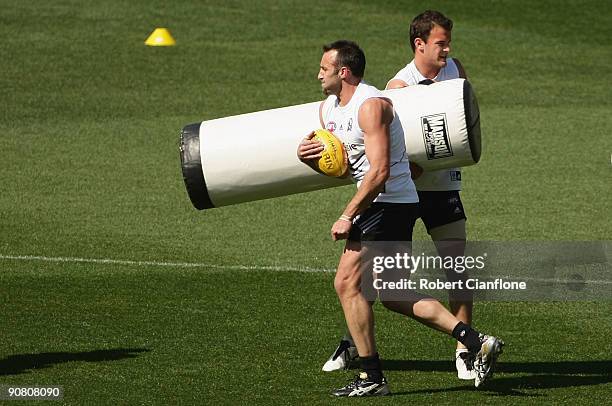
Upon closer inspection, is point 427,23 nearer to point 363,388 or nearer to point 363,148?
point 363,148

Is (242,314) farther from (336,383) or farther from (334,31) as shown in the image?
(334,31)

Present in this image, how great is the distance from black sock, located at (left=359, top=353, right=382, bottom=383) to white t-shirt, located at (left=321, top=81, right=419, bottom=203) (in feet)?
3.28

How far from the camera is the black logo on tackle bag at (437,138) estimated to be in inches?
370

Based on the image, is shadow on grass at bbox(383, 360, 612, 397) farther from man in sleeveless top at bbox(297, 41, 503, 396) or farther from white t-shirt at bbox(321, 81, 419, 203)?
white t-shirt at bbox(321, 81, 419, 203)

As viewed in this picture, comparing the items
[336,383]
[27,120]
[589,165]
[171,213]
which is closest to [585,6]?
[589,165]

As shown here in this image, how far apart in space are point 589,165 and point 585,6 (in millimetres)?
9283

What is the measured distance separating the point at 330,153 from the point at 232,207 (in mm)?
6627

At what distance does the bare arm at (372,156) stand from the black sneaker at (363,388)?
920 mm

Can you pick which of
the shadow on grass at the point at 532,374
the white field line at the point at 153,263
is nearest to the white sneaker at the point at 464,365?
the shadow on grass at the point at 532,374

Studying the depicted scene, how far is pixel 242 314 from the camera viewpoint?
35.8 ft

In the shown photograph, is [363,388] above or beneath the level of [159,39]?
beneath

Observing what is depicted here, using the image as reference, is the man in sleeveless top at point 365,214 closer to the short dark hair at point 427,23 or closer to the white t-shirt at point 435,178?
the white t-shirt at point 435,178

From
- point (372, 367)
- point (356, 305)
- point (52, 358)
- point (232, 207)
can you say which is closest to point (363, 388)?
point (372, 367)

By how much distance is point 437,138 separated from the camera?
9398 mm
